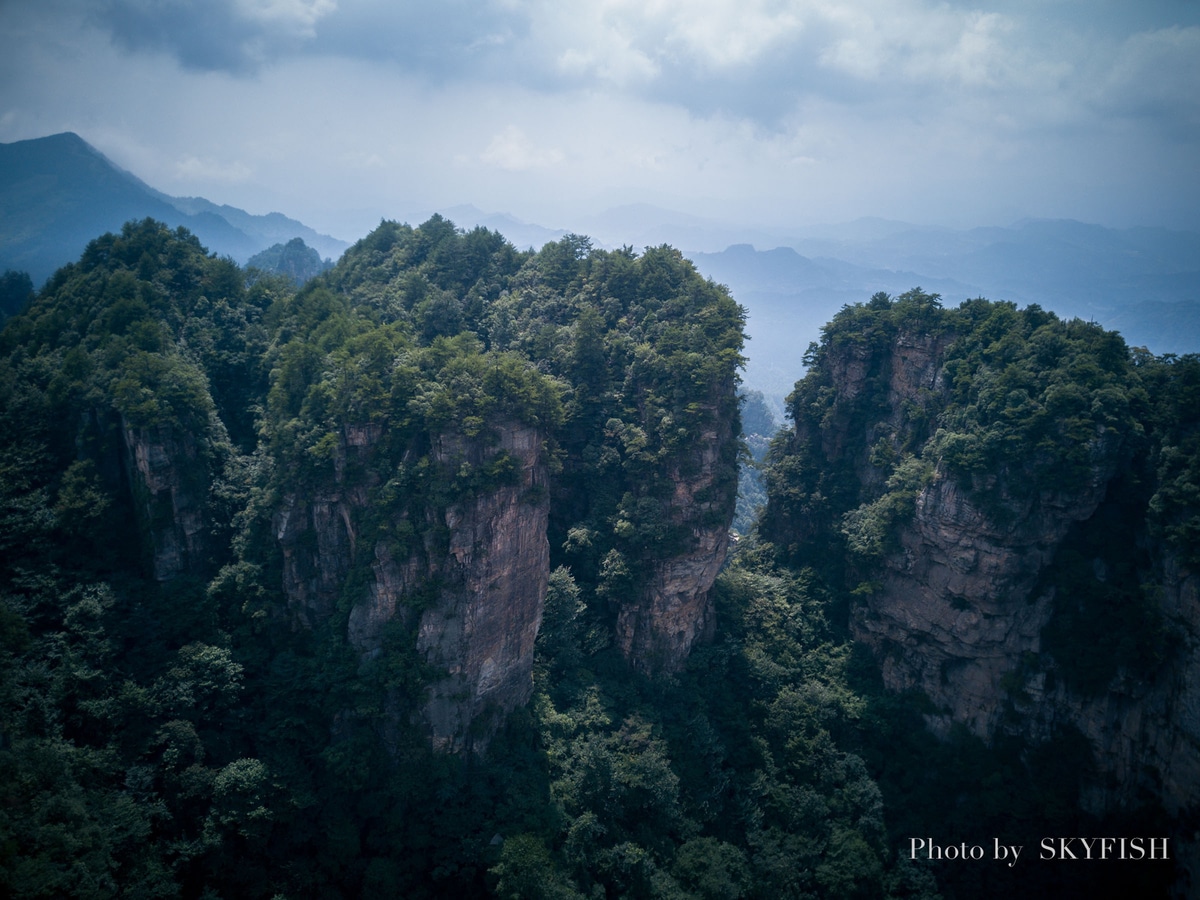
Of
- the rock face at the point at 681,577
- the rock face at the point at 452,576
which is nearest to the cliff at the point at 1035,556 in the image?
the rock face at the point at 681,577

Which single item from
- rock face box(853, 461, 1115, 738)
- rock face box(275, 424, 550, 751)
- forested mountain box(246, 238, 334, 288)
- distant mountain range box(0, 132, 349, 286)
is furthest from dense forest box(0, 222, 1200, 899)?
distant mountain range box(0, 132, 349, 286)

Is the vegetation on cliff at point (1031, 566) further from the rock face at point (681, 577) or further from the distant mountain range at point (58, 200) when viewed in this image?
the distant mountain range at point (58, 200)

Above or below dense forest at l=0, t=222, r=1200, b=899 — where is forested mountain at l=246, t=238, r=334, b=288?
above

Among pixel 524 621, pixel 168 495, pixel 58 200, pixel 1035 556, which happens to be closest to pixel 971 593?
pixel 1035 556

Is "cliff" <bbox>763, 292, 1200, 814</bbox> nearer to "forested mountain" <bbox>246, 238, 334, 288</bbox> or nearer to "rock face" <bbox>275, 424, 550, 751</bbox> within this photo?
"rock face" <bbox>275, 424, 550, 751</bbox>

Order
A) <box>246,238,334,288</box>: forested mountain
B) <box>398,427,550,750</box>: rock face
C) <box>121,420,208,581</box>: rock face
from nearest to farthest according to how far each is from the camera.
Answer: <box>398,427,550,750</box>: rock face
<box>121,420,208,581</box>: rock face
<box>246,238,334,288</box>: forested mountain

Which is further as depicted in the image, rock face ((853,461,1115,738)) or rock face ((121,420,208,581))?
rock face ((121,420,208,581))
